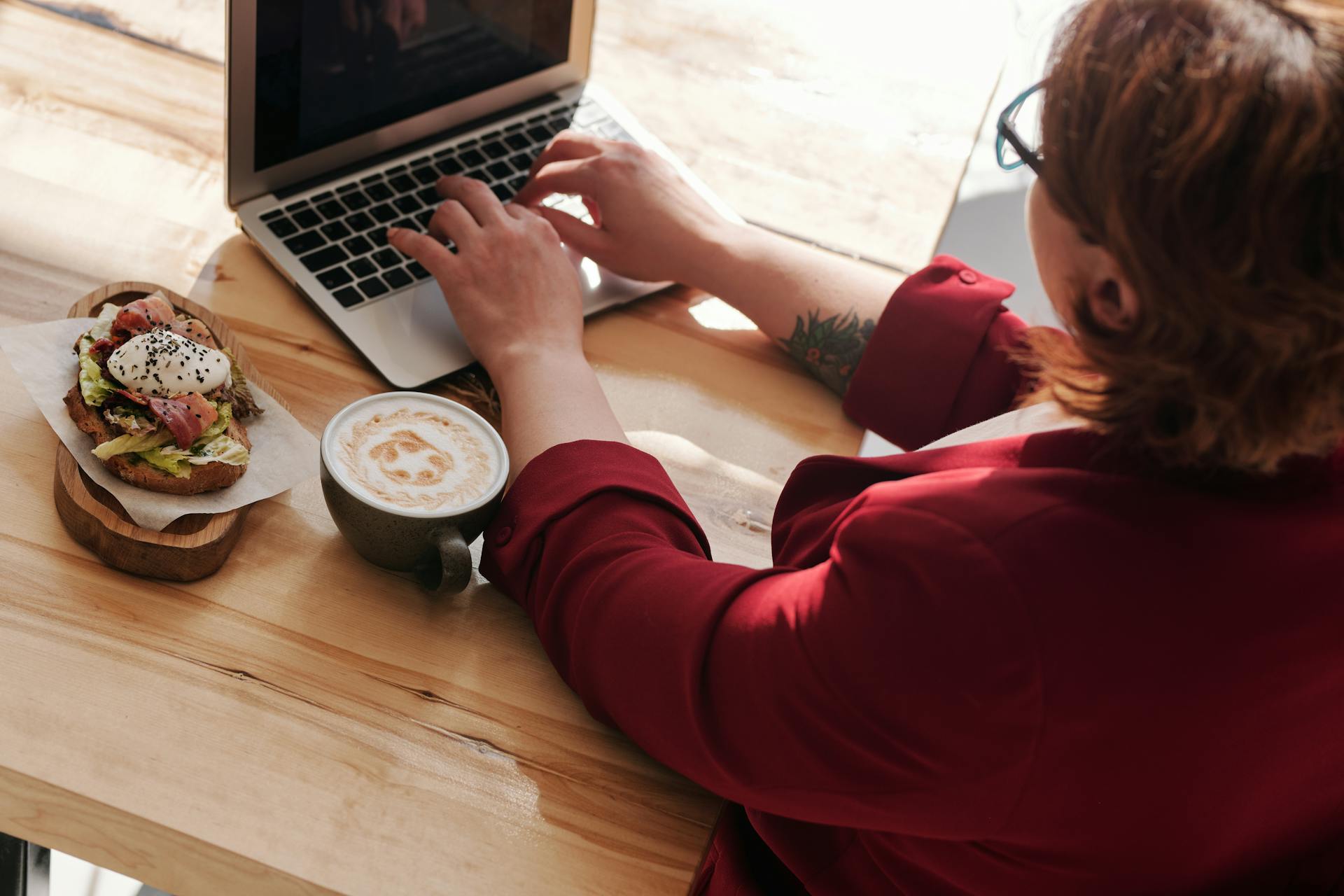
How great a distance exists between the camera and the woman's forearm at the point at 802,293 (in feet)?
3.49

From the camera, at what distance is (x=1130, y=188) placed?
20.5 inches

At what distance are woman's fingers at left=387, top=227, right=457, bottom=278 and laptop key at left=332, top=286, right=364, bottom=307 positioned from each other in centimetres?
6

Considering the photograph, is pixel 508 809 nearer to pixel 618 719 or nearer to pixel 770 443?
pixel 618 719

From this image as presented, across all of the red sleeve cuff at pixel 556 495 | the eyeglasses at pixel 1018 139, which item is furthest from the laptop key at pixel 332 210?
the eyeglasses at pixel 1018 139

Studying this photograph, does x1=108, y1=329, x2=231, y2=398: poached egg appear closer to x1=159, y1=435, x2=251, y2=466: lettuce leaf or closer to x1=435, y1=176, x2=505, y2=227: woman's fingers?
x1=159, y1=435, x2=251, y2=466: lettuce leaf

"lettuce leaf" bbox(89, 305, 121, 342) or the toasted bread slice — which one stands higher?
"lettuce leaf" bbox(89, 305, 121, 342)

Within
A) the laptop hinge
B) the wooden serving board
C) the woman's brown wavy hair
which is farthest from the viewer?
the laptop hinge

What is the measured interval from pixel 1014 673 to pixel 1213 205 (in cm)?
23

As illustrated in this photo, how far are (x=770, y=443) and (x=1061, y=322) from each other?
42 centimetres

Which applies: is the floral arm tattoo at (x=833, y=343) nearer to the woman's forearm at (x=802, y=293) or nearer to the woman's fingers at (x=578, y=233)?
the woman's forearm at (x=802, y=293)

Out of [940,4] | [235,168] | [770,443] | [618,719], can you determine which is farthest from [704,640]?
[940,4]

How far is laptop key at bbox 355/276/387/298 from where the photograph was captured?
1032 millimetres

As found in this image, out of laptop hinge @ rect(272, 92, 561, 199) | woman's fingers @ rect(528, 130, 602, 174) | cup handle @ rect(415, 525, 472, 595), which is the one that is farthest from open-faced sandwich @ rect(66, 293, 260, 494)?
woman's fingers @ rect(528, 130, 602, 174)

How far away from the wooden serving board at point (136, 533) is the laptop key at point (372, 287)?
0.27 meters
